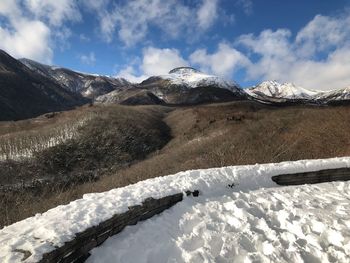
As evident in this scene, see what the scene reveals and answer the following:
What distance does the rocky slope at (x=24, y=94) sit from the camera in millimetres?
129038

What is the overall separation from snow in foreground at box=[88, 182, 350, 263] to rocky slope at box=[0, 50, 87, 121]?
114398 mm

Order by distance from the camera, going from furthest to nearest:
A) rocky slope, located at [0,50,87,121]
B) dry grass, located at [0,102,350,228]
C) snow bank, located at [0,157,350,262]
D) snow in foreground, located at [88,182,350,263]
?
1. rocky slope, located at [0,50,87,121]
2. dry grass, located at [0,102,350,228]
3. snow in foreground, located at [88,182,350,263]
4. snow bank, located at [0,157,350,262]

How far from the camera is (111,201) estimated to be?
8.80 metres

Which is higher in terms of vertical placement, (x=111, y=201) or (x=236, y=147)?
(x=111, y=201)

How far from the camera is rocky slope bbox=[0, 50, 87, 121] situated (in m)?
129

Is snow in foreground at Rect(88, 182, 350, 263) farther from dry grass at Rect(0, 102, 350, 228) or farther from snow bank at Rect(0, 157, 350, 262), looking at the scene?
dry grass at Rect(0, 102, 350, 228)

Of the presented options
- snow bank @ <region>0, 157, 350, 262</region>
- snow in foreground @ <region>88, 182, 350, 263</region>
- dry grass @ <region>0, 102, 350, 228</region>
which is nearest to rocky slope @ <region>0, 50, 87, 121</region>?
dry grass @ <region>0, 102, 350, 228</region>

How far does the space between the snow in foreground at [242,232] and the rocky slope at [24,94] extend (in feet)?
375

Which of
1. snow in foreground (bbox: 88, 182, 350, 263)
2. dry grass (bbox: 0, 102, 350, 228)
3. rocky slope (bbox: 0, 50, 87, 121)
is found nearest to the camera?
snow in foreground (bbox: 88, 182, 350, 263)

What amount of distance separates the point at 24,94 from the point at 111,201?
157331 millimetres


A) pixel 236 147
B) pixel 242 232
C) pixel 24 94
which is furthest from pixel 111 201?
pixel 24 94

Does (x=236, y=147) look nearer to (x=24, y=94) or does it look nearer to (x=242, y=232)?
(x=242, y=232)

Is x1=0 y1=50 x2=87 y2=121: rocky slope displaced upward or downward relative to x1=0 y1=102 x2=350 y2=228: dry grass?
upward

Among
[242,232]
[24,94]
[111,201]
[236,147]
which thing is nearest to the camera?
[242,232]
